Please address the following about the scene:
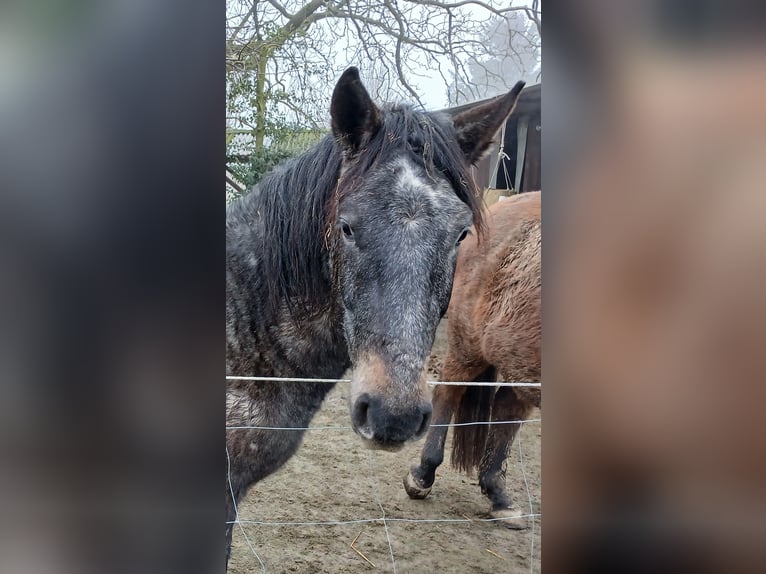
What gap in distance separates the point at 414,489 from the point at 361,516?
0.62 ft

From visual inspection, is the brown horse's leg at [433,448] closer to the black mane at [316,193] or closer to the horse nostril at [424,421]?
the horse nostril at [424,421]

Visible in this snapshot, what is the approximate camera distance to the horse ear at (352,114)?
1580 mm

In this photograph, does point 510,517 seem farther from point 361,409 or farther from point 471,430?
point 361,409

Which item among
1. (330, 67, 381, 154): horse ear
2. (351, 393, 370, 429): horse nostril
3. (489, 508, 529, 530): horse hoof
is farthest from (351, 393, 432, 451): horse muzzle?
(330, 67, 381, 154): horse ear

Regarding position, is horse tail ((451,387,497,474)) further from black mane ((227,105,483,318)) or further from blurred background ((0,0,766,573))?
black mane ((227,105,483,318))

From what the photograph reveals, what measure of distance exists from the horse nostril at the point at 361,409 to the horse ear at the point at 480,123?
82 cm

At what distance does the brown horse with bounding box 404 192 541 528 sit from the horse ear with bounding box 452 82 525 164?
0.68 ft

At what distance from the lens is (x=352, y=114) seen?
1.63 metres

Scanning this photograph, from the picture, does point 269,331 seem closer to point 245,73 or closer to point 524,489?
point 245,73

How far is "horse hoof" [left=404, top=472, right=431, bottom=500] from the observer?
172 cm

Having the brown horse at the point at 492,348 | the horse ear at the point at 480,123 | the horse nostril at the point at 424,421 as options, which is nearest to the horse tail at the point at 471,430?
the brown horse at the point at 492,348
